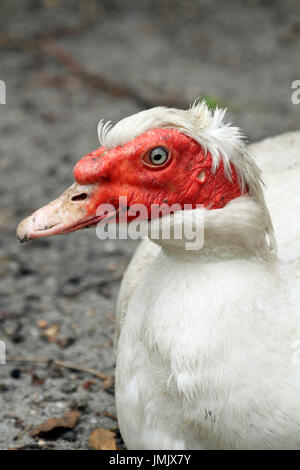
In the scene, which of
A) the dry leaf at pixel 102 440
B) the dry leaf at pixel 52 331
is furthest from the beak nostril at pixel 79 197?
the dry leaf at pixel 52 331

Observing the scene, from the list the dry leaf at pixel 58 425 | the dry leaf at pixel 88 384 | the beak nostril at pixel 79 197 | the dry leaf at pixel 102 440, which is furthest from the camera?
the dry leaf at pixel 88 384

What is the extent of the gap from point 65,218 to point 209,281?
0.56 meters

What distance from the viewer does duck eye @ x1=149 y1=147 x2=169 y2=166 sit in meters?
2.41

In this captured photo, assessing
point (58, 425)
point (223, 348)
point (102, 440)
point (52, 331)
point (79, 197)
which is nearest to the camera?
point (223, 348)

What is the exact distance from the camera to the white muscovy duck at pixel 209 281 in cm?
242

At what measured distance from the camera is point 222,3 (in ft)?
29.1

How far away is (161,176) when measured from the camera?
2445mm

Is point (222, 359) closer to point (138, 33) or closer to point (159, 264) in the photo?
point (159, 264)

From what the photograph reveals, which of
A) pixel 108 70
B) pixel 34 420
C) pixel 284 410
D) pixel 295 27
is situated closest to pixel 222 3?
pixel 295 27

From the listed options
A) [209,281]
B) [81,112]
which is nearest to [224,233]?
[209,281]

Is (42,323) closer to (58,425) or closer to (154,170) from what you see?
(58,425)

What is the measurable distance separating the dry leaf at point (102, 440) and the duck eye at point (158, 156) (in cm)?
147

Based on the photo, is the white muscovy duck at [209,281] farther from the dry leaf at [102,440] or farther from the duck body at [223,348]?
the dry leaf at [102,440]

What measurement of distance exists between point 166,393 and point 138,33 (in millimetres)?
6605
